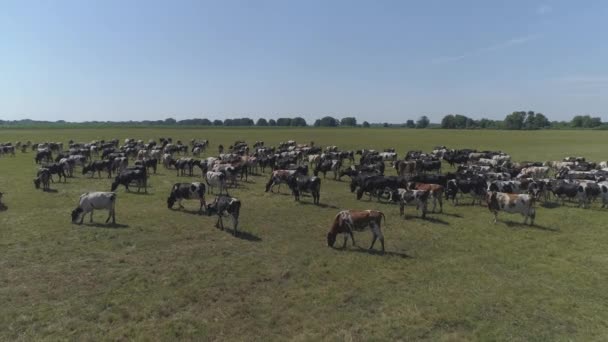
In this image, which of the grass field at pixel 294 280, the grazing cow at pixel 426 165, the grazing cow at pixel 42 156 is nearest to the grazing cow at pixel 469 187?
the grass field at pixel 294 280

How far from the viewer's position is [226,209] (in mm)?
16766

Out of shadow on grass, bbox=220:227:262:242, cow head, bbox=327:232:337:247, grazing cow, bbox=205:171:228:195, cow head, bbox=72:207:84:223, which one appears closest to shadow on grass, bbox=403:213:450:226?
cow head, bbox=327:232:337:247

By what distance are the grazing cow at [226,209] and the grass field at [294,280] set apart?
63cm

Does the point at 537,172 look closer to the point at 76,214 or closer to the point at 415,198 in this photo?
the point at 415,198

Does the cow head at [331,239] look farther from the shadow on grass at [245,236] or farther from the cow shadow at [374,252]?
the shadow on grass at [245,236]

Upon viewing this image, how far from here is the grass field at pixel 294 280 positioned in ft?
30.0

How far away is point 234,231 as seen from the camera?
1653 centimetres

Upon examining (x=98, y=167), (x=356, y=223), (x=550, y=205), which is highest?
(x=98, y=167)

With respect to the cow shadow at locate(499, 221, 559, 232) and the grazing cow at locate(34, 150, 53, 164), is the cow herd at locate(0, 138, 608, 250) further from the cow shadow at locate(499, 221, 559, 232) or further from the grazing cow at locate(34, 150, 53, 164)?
the cow shadow at locate(499, 221, 559, 232)

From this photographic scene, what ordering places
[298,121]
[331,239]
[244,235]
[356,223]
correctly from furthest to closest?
Answer: [298,121]
[244,235]
[331,239]
[356,223]

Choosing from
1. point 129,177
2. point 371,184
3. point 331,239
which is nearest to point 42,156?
point 129,177

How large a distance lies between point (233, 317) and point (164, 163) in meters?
30.9

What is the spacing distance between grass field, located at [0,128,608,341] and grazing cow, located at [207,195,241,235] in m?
0.63

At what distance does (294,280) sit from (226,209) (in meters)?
6.04
